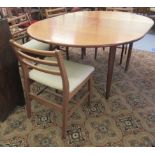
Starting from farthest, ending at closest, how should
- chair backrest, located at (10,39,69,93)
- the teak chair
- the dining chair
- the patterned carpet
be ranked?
the dining chair, the patterned carpet, the teak chair, chair backrest, located at (10,39,69,93)

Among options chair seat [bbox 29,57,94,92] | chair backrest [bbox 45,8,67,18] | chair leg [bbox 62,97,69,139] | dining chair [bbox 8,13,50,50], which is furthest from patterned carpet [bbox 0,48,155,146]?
chair backrest [bbox 45,8,67,18]

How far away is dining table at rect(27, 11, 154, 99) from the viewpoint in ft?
4.84

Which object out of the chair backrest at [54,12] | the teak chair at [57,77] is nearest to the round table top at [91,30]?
the teak chair at [57,77]

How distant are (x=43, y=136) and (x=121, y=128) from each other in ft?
2.27

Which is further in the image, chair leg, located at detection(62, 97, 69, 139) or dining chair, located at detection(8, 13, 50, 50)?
dining chair, located at detection(8, 13, 50, 50)

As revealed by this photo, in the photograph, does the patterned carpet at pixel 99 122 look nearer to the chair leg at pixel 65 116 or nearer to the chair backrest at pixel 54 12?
the chair leg at pixel 65 116

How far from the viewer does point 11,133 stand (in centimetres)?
159

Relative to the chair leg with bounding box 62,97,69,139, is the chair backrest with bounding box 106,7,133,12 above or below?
above

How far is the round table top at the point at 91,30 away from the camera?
1486mm

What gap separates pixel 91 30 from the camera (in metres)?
1.73

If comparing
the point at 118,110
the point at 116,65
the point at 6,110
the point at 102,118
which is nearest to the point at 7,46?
the point at 6,110

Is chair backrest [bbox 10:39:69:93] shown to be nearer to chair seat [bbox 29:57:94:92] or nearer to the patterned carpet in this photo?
chair seat [bbox 29:57:94:92]

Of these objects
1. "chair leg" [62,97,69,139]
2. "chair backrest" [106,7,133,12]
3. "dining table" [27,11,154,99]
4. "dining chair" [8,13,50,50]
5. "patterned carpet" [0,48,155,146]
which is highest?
"chair backrest" [106,7,133,12]

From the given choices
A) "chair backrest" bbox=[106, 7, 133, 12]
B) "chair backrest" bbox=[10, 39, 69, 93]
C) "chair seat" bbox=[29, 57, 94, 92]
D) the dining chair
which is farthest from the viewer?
"chair backrest" bbox=[106, 7, 133, 12]
